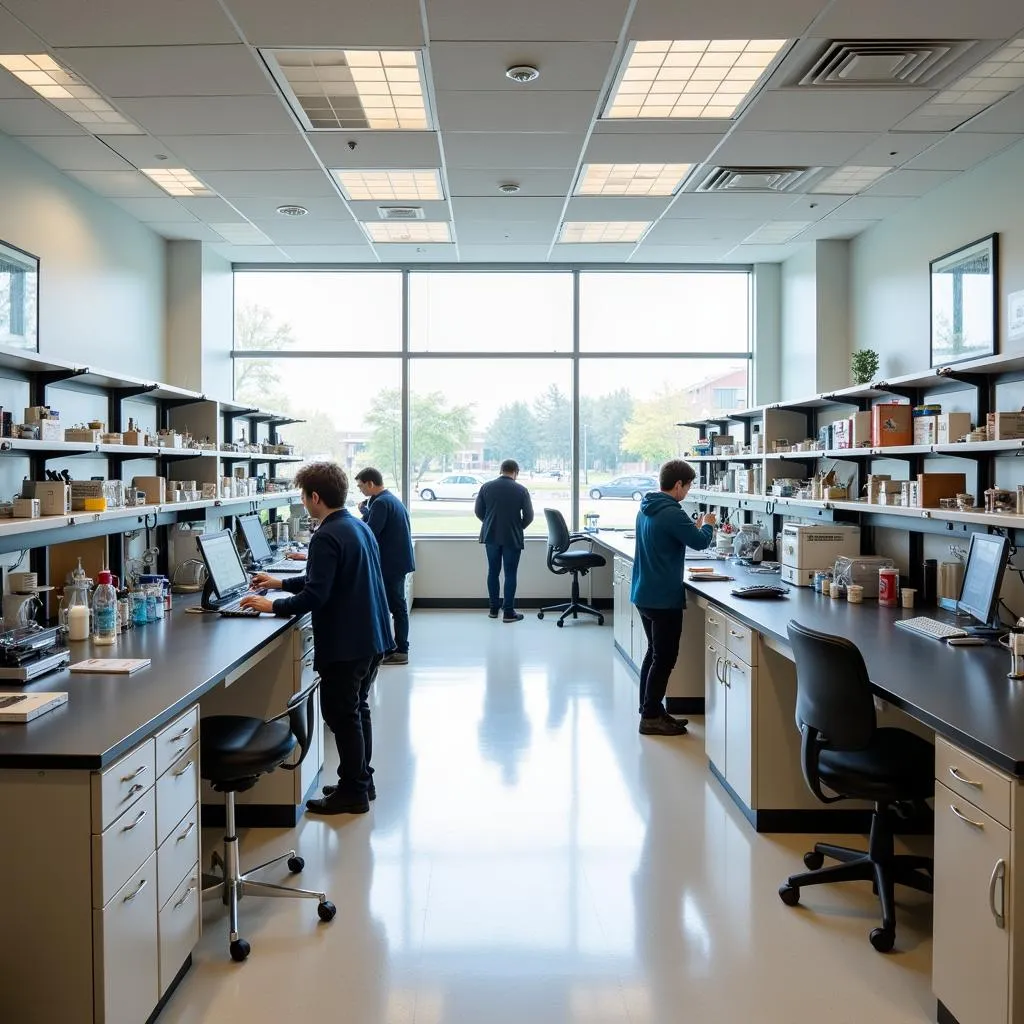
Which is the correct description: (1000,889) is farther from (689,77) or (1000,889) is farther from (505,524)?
(505,524)

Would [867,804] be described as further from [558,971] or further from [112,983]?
[112,983]

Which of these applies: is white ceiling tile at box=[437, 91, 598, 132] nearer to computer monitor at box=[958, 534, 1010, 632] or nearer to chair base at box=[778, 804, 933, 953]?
computer monitor at box=[958, 534, 1010, 632]

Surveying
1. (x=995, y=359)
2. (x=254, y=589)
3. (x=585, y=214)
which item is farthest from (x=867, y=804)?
(x=585, y=214)

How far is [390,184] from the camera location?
549 centimetres

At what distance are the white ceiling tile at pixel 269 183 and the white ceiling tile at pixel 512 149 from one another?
37.8 inches

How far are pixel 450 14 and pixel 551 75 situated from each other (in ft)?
2.30

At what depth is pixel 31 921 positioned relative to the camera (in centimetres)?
181

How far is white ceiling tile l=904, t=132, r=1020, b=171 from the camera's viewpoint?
4406 millimetres

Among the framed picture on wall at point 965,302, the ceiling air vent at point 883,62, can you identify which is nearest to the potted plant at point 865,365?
the framed picture on wall at point 965,302

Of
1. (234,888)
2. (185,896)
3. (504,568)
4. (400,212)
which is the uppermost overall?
(400,212)

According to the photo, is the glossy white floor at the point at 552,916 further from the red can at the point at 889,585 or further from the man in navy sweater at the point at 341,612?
the red can at the point at 889,585

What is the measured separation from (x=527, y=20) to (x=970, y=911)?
3.42 metres

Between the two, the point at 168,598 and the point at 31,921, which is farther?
the point at 168,598

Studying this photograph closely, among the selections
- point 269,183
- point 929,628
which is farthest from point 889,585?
point 269,183
